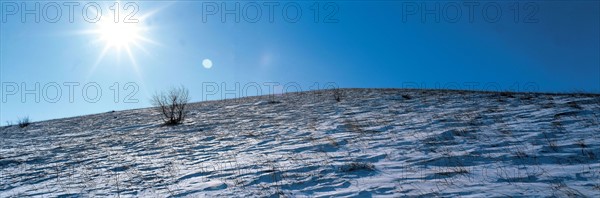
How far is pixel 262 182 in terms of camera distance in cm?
538

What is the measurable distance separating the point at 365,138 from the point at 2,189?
7.11 m

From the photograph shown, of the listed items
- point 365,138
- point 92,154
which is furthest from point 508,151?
point 92,154

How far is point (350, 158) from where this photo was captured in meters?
6.39

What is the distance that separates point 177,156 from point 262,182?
11.5 feet

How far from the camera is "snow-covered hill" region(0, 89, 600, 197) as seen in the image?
464cm

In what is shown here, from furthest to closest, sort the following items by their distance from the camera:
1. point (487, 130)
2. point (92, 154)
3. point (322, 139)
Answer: point (92, 154) → point (322, 139) → point (487, 130)

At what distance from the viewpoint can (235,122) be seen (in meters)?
13.4

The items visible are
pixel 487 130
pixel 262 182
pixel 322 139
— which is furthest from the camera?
pixel 322 139

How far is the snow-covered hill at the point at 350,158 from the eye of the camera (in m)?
4.64

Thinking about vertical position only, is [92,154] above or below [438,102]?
below

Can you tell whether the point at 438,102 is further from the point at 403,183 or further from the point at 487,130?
the point at 403,183

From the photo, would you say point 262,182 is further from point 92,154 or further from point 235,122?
point 235,122

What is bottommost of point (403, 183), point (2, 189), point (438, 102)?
point (2, 189)

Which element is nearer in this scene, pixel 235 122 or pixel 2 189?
pixel 2 189
